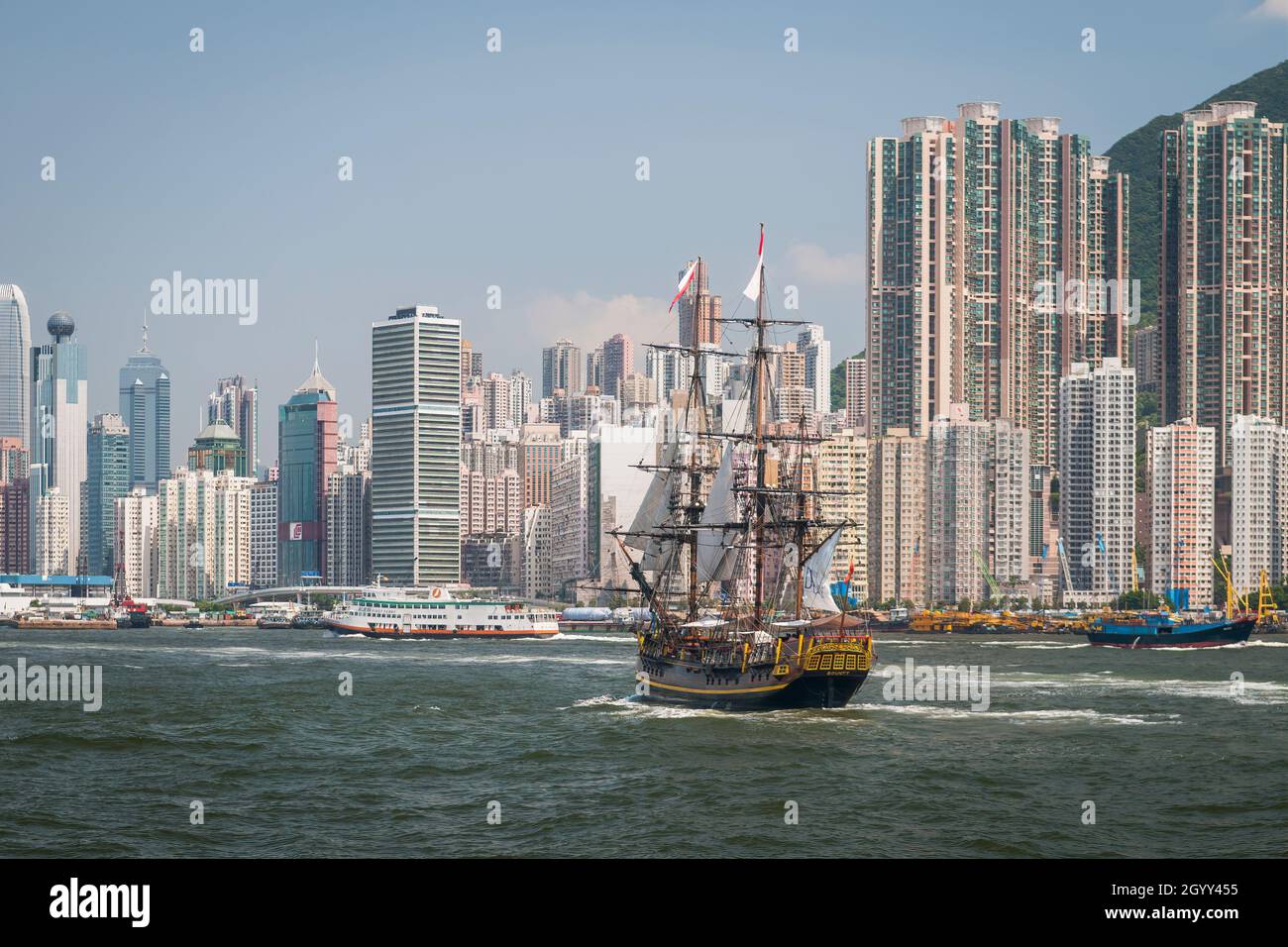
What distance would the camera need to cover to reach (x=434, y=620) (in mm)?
179625

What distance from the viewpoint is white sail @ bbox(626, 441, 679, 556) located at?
89.8m

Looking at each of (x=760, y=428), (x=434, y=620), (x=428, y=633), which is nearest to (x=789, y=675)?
(x=760, y=428)

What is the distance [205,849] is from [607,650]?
367 ft

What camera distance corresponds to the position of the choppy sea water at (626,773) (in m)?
35.8

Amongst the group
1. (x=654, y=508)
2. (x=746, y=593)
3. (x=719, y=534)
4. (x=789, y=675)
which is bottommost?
(x=789, y=675)

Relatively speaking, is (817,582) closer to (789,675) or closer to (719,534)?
(719,534)

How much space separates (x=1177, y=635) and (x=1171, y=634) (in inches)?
22.7

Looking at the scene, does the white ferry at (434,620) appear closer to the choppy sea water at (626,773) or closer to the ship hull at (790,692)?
the choppy sea water at (626,773)

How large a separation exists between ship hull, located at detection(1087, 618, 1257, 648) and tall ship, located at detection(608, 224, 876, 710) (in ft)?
253

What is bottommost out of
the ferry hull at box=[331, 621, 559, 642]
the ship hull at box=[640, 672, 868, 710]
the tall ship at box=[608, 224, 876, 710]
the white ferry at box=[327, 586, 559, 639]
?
the ferry hull at box=[331, 621, 559, 642]

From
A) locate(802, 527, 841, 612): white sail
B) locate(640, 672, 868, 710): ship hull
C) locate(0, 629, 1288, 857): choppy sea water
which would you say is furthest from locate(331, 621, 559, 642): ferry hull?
locate(640, 672, 868, 710): ship hull

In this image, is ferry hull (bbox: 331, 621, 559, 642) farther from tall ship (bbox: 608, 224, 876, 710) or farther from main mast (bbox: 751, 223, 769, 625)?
main mast (bbox: 751, 223, 769, 625)
